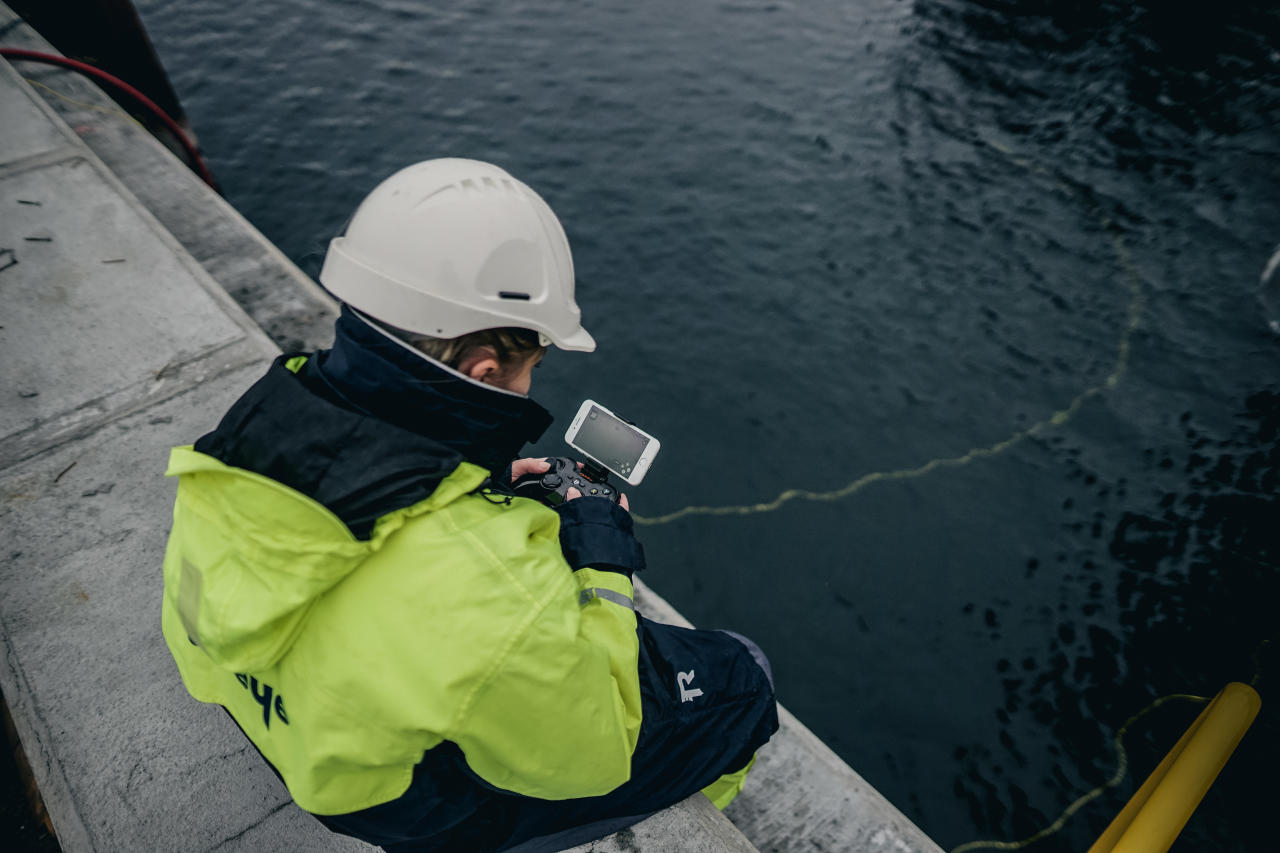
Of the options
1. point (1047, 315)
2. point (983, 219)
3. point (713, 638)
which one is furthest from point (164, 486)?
point (983, 219)

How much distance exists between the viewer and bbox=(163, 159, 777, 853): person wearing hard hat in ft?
4.40

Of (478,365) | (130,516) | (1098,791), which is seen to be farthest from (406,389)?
(1098,791)

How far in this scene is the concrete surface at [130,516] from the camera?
2271 mm

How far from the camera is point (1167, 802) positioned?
130 inches

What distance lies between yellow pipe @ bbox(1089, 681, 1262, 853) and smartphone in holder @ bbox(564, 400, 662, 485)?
9.47 ft

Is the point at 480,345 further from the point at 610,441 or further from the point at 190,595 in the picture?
the point at 610,441

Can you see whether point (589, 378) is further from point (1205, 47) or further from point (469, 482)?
point (1205, 47)

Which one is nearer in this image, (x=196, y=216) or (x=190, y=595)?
(x=190, y=595)

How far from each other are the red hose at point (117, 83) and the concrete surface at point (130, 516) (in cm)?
182

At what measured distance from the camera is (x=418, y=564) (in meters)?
1.39

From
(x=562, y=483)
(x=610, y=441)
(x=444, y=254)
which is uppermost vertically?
(x=444, y=254)

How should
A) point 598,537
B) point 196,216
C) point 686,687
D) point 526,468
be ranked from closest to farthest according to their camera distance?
1. point 598,537
2. point 686,687
3. point 526,468
4. point 196,216

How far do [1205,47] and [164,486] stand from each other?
12.5 m

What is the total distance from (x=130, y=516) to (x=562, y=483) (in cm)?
200
